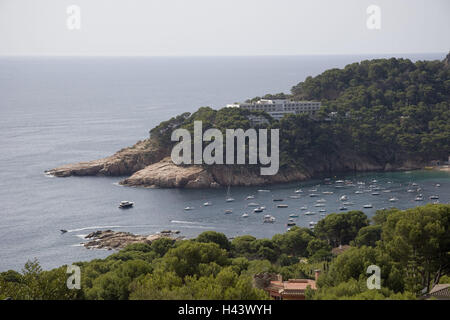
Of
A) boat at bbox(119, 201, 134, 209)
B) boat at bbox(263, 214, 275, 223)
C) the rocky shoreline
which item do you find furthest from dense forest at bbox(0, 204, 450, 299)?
the rocky shoreline

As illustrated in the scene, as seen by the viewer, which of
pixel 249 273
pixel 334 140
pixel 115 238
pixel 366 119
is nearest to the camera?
pixel 249 273

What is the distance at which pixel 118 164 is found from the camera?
58.1 m

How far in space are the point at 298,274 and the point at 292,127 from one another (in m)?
36.2

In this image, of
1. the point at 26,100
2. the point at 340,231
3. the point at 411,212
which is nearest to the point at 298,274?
the point at 411,212

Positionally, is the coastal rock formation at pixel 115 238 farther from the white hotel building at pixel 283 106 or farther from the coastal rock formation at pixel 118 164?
the white hotel building at pixel 283 106

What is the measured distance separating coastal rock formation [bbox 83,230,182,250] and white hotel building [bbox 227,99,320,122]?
1056 inches

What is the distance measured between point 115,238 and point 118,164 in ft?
62.8

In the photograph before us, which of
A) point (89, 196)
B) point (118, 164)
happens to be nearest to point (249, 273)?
point (89, 196)

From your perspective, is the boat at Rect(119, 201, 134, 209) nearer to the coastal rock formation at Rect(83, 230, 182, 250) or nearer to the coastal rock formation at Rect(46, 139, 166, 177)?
the coastal rock formation at Rect(83, 230, 182, 250)

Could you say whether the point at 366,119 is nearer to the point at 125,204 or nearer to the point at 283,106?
the point at 283,106

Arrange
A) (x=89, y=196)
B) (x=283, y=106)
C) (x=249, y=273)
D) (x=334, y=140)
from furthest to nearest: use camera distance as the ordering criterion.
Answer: (x=283, y=106)
(x=334, y=140)
(x=89, y=196)
(x=249, y=273)

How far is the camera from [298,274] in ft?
84.2

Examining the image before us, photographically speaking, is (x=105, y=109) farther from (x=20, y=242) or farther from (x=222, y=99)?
(x=20, y=242)

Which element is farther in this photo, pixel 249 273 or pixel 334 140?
pixel 334 140
